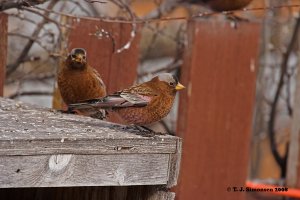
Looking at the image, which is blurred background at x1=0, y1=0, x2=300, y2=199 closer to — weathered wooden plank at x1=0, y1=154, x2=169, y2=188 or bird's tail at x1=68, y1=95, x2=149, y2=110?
bird's tail at x1=68, y1=95, x2=149, y2=110

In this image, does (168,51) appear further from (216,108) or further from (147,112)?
(147,112)

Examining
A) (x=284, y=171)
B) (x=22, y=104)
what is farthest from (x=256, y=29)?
(x=22, y=104)

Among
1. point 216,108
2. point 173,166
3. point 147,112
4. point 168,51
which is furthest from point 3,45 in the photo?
point 168,51

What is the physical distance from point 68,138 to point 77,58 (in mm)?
1661

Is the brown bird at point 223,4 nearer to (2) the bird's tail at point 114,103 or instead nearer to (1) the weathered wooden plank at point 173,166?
(2) the bird's tail at point 114,103

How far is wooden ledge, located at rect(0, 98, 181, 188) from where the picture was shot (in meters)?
3.56

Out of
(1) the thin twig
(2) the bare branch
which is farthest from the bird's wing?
(1) the thin twig

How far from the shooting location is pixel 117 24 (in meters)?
5.69

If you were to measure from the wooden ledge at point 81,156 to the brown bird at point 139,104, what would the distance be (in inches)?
10.2

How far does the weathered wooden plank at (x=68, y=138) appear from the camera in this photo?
11.8ft

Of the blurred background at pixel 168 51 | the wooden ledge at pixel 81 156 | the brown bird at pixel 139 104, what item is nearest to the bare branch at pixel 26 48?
the blurred background at pixel 168 51

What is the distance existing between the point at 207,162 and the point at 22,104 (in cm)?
163

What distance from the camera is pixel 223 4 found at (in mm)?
6969

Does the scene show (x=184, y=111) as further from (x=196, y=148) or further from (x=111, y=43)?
(x=111, y=43)
